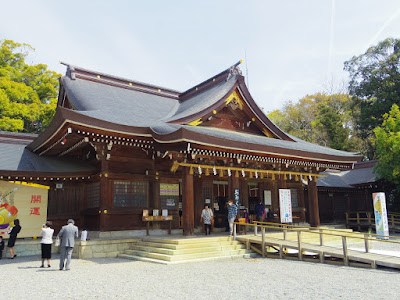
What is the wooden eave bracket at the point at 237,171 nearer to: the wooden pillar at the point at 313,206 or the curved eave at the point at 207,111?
the wooden pillar at the point at 313,206

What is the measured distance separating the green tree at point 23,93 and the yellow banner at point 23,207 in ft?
50.0

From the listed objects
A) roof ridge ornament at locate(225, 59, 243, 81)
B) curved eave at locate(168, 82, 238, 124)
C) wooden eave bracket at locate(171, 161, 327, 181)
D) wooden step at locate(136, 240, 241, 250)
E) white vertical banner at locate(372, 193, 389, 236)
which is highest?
roof ridge ornament at locate(225, 59, 243, 81)

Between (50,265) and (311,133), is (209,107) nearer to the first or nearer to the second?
(50,265)

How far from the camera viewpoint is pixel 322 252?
33.9 feet

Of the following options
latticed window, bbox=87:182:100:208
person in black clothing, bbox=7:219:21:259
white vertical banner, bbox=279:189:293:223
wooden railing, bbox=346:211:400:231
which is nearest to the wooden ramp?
white vertical banner, bbox=279:189:293:223

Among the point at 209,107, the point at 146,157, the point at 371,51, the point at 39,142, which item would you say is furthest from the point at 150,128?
the point at 371,51

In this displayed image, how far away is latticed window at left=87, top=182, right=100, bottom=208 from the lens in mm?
13677

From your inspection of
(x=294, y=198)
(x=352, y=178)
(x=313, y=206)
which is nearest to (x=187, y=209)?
(x=313, y=206)

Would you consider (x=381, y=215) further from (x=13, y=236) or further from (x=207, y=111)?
(x=13, y=236)

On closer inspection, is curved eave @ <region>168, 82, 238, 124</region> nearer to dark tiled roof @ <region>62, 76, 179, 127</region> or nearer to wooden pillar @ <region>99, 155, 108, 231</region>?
dark tiled roof @ <region>62, 76, 179, 127</region>

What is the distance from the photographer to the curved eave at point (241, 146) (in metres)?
11.6

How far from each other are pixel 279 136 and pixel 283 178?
2526mm

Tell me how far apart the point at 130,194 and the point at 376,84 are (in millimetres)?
24684

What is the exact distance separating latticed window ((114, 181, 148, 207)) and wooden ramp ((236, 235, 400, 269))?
4368 millimetres
